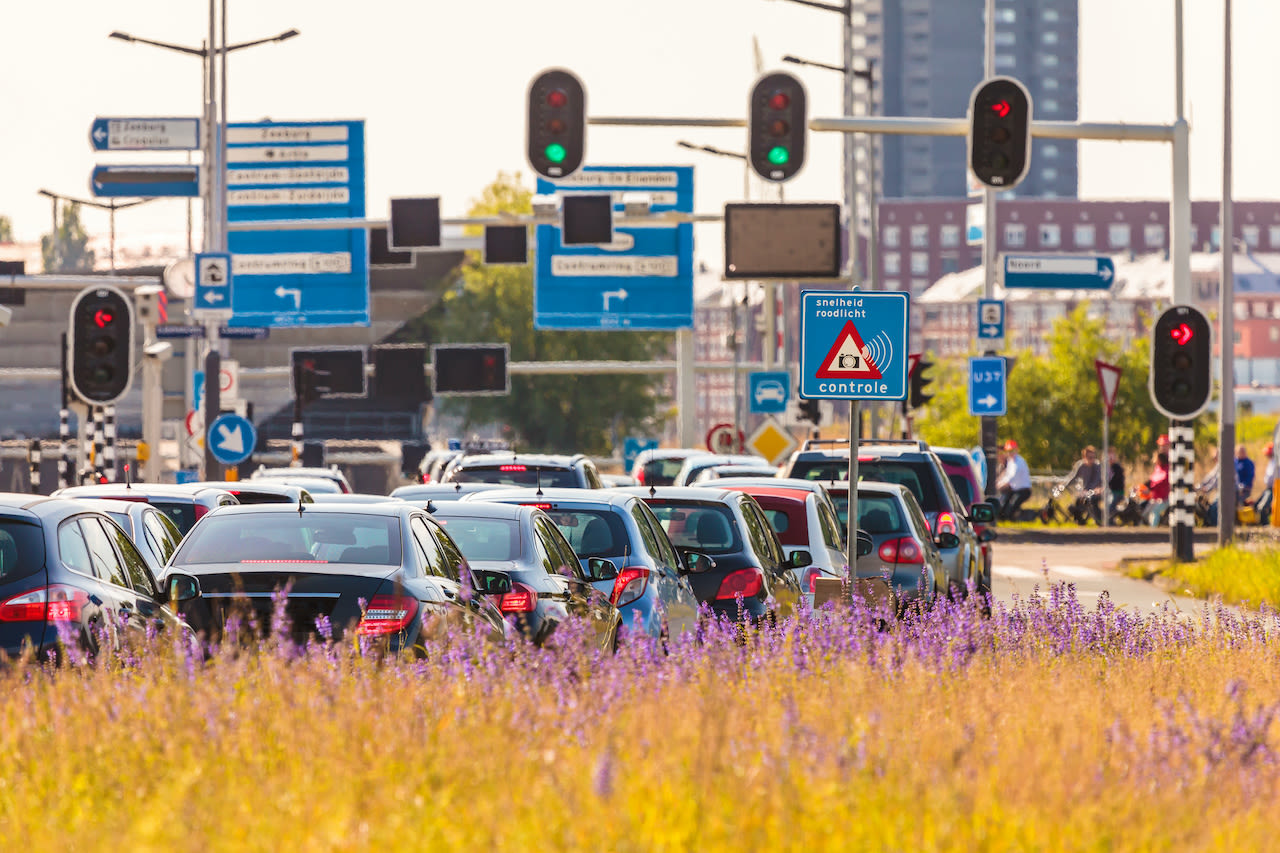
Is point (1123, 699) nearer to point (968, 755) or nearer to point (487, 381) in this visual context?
point (968, 755)

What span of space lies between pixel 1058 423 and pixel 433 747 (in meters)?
48.4

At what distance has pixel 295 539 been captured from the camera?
11.4 m

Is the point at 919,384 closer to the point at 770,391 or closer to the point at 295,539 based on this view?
the point at 770,391

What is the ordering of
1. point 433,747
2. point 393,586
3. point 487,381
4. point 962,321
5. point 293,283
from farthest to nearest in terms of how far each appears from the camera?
point 962,321 → point 487,381 → point 293,283 → point 393,586 → point 433,747

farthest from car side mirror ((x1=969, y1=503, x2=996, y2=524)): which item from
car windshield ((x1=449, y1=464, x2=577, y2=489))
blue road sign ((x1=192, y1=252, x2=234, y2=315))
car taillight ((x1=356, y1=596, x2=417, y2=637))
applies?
blue road sign ((x1=192, y1=252, x2=234, y2=315))

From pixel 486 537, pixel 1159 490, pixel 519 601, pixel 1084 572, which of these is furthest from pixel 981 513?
pixel 1159 490

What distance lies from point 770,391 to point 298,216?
10524 mm

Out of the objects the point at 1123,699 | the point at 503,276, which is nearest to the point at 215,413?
the point at 1123,699

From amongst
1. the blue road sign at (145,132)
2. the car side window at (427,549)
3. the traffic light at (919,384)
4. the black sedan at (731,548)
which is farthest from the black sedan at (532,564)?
the traffic light at (919,384)

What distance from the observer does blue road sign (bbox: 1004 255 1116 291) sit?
33.1m

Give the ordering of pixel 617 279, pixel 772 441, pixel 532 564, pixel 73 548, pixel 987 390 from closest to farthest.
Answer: pixel 73 548 < pixel 532 564 < pixel 987 390 < pixel 772 441 < pixel 617 279

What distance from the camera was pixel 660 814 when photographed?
585 cm

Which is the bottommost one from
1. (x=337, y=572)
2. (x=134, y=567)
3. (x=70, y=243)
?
(x=134, y=567)

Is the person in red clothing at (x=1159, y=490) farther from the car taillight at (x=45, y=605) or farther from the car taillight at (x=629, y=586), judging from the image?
the car taillight at (x=45, y=605)
